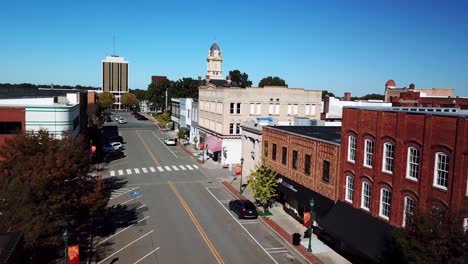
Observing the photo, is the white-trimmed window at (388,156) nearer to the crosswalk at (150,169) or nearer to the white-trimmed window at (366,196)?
the white-trimmed window at (366,196)

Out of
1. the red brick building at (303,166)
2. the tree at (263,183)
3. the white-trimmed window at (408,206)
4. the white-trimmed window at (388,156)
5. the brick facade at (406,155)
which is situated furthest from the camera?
the tree at (263,183)

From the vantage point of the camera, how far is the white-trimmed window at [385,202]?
2370 cm

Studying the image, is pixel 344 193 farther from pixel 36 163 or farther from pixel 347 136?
pixel 36 163

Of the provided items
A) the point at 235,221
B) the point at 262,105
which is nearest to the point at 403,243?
the point at 235,221

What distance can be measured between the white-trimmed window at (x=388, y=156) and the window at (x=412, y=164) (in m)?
1.26

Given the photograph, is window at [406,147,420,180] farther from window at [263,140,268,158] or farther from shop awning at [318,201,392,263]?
window at [263,140,268,158]

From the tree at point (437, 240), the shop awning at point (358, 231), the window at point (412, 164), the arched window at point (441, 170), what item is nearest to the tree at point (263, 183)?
the shop awning at point (358, 231)

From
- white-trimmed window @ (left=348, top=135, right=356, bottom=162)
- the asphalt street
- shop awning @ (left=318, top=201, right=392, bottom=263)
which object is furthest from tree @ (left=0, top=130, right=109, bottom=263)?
white-trimmed window @ (left=348, top=135, right=356, bottom=162)

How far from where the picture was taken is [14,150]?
2570 centimetres

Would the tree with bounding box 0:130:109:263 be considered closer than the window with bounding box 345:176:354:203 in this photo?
Yes

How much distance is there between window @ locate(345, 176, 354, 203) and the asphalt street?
4.94 metres

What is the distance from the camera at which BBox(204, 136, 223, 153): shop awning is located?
193 ft

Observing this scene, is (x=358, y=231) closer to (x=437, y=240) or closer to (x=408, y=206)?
(x=408, y=206)

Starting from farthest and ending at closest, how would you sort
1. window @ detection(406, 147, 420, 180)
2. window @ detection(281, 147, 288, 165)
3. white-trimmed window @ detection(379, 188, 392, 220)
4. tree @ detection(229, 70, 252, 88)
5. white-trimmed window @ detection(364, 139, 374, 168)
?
tree @ detection(229, 70, 252, 88) < window @ detection(281, 147, 288, 165) < white-trimmed window @ detection(364, 139, 374, 168) < white-trimmed window @ detection(379, 188, 392, 220) < window @ detection(406, 147, 420, 180)
